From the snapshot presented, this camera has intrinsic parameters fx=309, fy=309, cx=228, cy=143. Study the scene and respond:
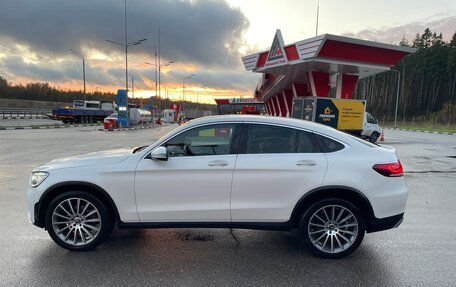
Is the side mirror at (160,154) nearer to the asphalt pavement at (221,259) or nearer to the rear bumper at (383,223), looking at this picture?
the asphalt pavement at (221,259)

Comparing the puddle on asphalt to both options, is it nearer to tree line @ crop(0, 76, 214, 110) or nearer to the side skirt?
the side skirt

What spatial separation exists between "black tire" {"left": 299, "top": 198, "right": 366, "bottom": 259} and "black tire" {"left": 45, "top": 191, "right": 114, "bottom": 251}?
2383 millimetres

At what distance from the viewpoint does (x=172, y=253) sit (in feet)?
12.3

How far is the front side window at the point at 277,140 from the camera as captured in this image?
12.0 ft

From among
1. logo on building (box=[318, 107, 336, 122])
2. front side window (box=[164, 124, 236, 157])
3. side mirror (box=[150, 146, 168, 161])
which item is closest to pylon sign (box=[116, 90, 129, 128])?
logo on building (box=[318, 107, 336, 122])

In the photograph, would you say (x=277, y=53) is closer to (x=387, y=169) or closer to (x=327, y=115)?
(x=327, y=115)

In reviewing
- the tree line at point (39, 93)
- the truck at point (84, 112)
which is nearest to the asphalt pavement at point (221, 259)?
the truck at point (84, 112)

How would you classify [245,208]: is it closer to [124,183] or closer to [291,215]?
[291,215]

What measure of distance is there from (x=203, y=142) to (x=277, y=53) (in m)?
13.7

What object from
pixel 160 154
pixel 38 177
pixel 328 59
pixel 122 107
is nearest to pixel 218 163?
pixel 160 154

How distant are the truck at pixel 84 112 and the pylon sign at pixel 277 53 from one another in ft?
94.1

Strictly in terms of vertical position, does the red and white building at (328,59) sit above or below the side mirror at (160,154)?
above

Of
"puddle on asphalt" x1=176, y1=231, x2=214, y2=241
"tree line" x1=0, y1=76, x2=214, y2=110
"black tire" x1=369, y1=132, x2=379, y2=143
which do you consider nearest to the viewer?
"puddle on asphalt" x1=176, y1=231, x2=214, y2=241

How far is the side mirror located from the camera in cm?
353
